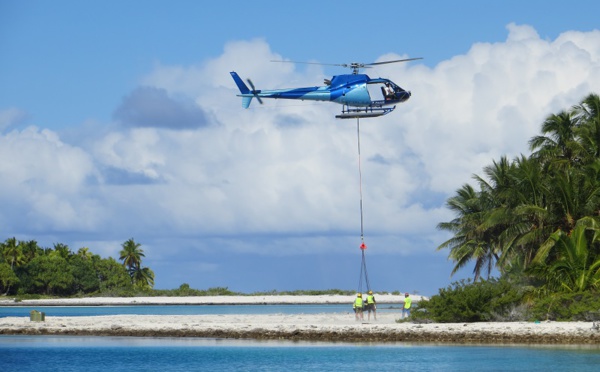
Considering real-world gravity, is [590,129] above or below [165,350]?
above

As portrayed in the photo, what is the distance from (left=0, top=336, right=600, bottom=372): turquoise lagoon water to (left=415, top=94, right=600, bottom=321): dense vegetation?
397 centimetres

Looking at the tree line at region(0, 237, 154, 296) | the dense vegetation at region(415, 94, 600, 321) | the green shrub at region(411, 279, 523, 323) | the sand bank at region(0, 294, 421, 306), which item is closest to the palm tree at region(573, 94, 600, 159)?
the dense vegetation at region(415, 94, 600, 321)

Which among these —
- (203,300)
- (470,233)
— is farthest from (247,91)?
(203,300)

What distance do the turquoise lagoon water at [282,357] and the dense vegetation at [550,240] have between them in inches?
156

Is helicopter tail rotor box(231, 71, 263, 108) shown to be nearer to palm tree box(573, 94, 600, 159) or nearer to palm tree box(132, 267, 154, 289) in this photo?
palm tree box(573, 94, 600, 159)

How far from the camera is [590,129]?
48219 mm

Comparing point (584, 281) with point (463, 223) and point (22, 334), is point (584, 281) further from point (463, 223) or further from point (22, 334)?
point (22, 334)

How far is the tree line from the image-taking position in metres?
108

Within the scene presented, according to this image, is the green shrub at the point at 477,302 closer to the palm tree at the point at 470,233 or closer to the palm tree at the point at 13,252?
the palm tree at the point at 470,233

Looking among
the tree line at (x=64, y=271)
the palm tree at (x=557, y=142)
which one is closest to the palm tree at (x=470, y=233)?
the palm tree at (x=557, y=142)

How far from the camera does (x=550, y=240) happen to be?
140 ft

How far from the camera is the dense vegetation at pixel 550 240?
135 ft

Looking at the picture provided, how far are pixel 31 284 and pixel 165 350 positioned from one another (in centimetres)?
7048

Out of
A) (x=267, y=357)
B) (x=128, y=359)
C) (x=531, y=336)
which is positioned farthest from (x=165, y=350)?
(x=531, y=336)
